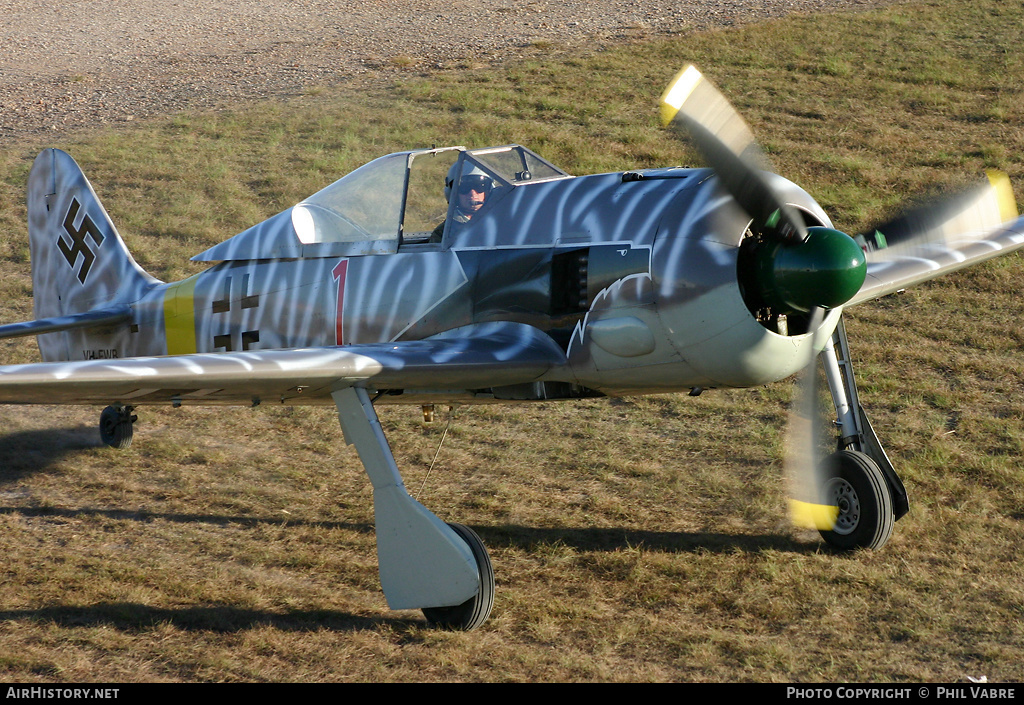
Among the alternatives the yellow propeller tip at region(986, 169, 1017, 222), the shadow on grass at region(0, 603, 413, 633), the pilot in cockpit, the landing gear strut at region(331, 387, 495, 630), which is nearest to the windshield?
the pilot in cockpit

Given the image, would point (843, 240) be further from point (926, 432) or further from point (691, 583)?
point (926, 432)

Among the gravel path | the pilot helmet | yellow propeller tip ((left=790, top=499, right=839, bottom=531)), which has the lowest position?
yellow propeller tip ((left=790, top=499, right=839, bottom=531))

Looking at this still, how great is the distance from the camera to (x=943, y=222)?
21.8 feet

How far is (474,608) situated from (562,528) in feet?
5.74

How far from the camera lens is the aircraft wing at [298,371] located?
15.2 ft

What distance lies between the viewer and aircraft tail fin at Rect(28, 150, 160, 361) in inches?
332

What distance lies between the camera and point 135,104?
21.4m

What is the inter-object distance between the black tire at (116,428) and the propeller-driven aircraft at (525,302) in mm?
1371

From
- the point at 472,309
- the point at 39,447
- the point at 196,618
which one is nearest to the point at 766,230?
the point at 472,309

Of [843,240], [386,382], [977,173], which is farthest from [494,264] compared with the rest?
[977,173]

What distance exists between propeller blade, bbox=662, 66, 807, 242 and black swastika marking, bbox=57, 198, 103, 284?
600 cm

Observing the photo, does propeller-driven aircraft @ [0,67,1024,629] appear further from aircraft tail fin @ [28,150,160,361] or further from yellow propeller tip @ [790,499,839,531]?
aircraft tail fin @ [28,150,160,361]

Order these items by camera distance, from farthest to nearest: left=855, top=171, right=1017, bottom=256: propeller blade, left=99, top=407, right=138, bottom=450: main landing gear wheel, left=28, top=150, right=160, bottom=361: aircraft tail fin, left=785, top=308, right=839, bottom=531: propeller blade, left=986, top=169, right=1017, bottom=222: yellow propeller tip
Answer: left=99, top=407, right=138, bottom=450: main landing gear wheel → left=28, top=150, right=160, bottom=361: aircraft tail fin → left=986, top=169, right=1017, bottom=222: yellow propeller tip → left=855, top=171, right=1017, bottom=256: propeller blade → left=785, top=308, right=839, bottom=531: propeller blade

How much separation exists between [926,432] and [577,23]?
1982 centimetres
